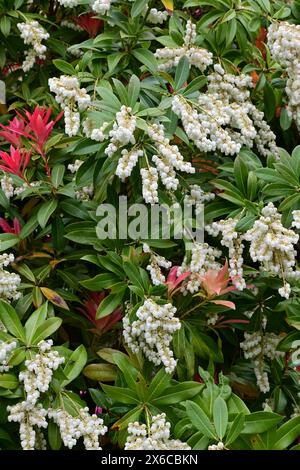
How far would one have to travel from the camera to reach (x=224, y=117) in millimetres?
2734

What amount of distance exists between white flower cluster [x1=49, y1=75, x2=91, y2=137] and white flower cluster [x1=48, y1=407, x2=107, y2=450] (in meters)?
0.86

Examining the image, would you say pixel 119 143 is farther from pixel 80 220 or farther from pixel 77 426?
pixel 77 426

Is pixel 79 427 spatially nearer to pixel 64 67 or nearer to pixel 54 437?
pixel 54 437

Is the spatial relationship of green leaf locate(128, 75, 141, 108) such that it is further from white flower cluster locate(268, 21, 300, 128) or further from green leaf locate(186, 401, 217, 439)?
green leaf locate(186, 401, 217, 439)

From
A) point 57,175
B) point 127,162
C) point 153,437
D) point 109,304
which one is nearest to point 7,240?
point 57,175

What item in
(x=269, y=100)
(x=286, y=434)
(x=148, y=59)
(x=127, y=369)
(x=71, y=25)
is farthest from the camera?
(x=71, y=25)

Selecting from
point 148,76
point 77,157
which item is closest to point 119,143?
point 77,157

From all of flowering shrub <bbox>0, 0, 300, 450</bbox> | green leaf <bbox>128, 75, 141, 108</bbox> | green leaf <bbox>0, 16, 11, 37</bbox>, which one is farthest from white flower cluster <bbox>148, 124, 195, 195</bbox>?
green leaf <bbox>0, 16, 11, 37</bbox>

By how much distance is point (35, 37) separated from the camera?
2961mm

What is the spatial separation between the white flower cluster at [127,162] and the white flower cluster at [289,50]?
2.13ft

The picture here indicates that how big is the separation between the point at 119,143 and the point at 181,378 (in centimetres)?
77

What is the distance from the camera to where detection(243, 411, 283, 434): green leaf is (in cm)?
236

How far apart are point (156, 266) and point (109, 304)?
0.62 feet
